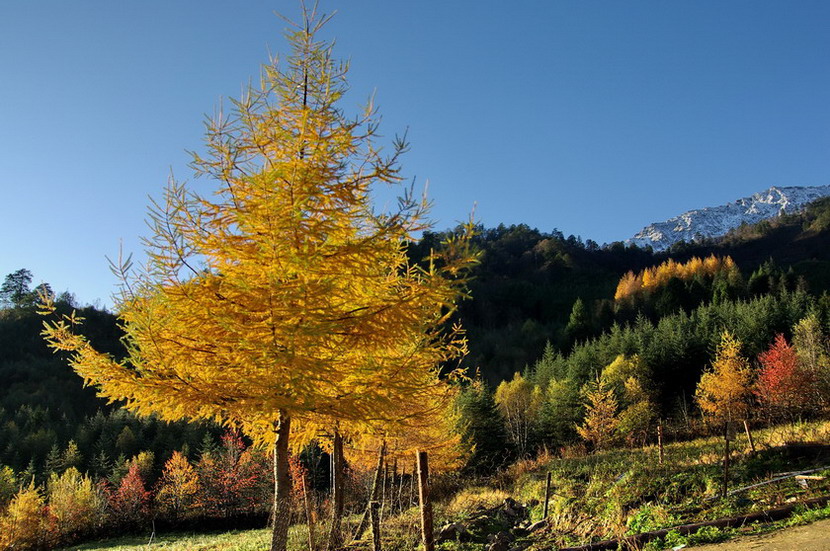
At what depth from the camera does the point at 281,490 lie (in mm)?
5211

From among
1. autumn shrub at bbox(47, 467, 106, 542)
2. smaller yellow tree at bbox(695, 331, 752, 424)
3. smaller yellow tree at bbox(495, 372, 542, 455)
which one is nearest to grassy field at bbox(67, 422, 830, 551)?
smaller yellow tree at bbox(695, 331, 752, 424)

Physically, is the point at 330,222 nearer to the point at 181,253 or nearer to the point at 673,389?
the point at 181,253

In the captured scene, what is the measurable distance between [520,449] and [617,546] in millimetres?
33487

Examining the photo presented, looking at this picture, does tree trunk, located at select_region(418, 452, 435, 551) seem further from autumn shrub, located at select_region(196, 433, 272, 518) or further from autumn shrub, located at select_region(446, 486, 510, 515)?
autumn shrub, located at select_region(196, 433, 272, 518)

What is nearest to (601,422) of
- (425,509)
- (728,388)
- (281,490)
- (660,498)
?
(728,388)

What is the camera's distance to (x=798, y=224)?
4840 inches

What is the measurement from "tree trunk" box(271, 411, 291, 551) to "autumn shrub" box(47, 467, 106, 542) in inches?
1504

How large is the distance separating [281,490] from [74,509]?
129ft

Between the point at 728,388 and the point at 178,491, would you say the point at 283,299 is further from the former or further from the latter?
the point at 178,491

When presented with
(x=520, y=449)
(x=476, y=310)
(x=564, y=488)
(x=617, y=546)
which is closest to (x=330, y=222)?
(x=617, y=546)

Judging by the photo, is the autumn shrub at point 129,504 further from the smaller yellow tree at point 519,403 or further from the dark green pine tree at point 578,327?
the dark green pine tree at point 578,327

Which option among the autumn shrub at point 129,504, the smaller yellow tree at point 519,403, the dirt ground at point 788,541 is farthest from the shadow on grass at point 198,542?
the smaller yellow tree at point 519,403

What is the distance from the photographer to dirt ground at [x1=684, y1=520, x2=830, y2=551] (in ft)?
20.4

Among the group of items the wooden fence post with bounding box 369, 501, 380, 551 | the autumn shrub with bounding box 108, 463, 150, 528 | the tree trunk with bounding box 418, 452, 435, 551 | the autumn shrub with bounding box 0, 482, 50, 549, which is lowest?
the autumn shrub with bounding box 108, 463, 150, 528
